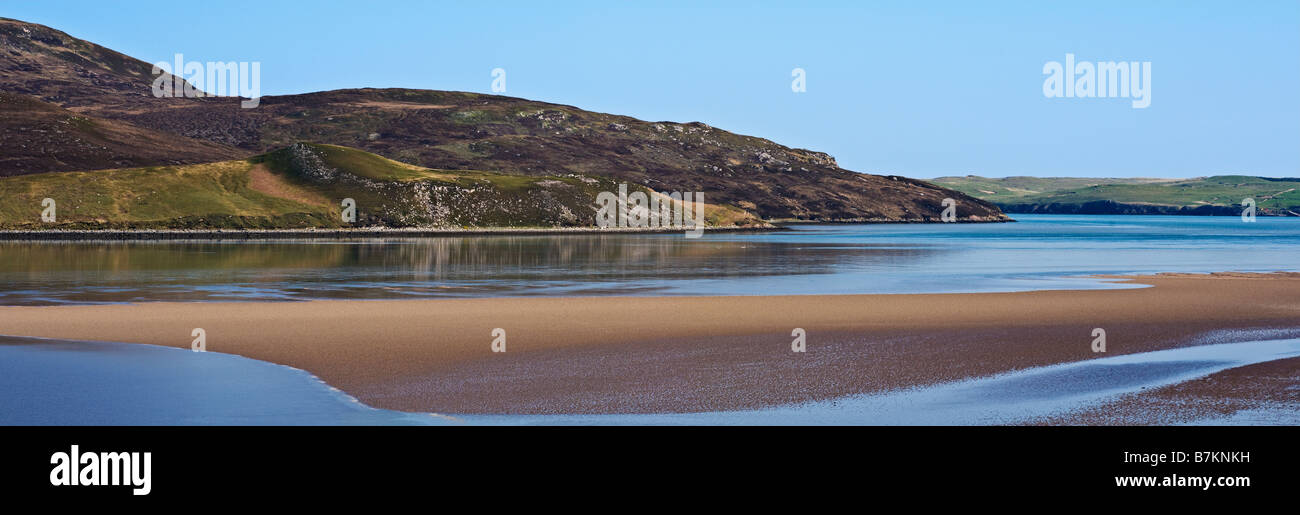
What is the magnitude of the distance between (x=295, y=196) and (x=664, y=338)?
146 meters

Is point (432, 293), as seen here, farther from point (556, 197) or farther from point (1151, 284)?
point (556, 197)

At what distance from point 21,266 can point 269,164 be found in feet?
400

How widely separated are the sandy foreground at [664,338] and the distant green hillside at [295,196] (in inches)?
4460

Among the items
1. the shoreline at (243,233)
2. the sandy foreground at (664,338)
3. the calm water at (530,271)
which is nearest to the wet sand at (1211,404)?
the sandy foreground at (664,338)

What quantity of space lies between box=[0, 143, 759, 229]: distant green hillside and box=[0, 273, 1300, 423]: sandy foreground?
113m

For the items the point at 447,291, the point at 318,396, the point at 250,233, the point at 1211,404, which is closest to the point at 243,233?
the point at 250,233

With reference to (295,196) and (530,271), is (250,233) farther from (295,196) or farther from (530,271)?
(530,271)

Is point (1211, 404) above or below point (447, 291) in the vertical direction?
below

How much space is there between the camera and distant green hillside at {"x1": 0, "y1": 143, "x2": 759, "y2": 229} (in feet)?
458

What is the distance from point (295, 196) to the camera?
162625 mm
